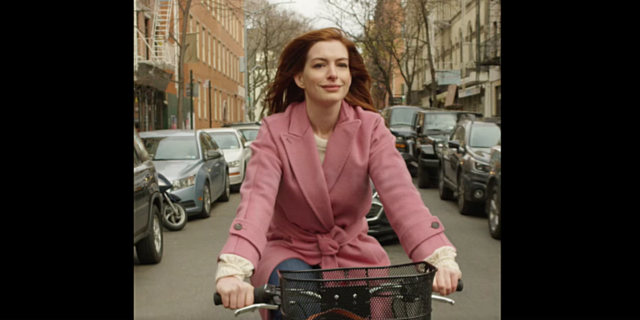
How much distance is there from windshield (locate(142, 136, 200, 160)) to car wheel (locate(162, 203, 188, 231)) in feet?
4.93

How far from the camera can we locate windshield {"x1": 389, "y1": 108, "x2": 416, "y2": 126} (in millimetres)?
22562

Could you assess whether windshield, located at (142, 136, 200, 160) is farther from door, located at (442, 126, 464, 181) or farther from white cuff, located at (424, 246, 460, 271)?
white cuff, located at (424, 246, 460, 271)

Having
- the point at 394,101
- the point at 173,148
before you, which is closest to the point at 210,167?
the point at 173,148

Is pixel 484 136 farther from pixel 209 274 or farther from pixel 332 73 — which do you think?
pixel 332 73

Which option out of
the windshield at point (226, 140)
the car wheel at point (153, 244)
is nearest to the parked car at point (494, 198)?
the car wheel at point (153, 244)

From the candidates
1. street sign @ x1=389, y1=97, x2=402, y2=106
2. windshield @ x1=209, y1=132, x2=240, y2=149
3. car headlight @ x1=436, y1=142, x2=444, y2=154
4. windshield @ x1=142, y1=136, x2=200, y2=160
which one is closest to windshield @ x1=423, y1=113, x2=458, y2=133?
car headlight @ x1=436, y1=142, x2=444, y2=154

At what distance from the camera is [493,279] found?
7441 millimetres

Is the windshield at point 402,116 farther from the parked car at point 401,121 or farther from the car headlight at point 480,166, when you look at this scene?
the car headlight at point 480,166

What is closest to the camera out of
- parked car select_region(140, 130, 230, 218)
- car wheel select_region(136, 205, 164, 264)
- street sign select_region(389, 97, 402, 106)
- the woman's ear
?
the woman's ear

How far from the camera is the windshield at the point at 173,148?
1291cm

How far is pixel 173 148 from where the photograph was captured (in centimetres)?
1311

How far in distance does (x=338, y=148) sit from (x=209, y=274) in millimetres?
5412

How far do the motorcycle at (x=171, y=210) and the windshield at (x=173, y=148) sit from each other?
4.55ft
